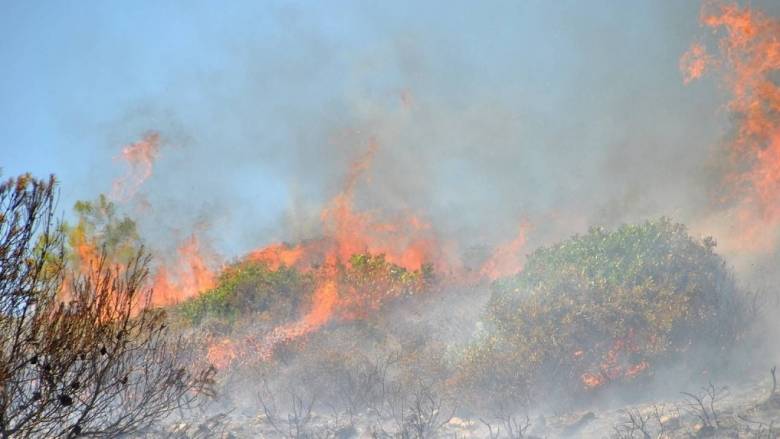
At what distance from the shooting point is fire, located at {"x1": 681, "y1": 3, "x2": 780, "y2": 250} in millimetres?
31734

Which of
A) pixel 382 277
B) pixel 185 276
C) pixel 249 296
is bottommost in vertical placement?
pixel 249 296

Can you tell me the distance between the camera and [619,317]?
23.0m

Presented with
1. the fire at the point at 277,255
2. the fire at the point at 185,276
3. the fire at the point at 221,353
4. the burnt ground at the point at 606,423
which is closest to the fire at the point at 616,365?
the burnt ground at the point at 606,423

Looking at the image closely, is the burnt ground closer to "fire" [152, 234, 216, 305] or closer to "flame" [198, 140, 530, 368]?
"flame" [198, 140, 530, 368]

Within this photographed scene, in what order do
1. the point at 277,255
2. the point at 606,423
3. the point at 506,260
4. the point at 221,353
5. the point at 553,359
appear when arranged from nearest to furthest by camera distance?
the point at 606,423 → the point at 553,359 → the point at 221,353 → the point at 506,260 → the point at 277,255

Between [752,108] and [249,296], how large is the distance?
3058 cm

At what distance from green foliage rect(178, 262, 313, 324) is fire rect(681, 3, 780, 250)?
23.4m

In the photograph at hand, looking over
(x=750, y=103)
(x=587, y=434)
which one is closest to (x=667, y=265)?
(x=587, y=434)

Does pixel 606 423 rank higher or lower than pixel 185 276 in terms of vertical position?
lower

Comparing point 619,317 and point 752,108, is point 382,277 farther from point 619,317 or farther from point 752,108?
point 752,108

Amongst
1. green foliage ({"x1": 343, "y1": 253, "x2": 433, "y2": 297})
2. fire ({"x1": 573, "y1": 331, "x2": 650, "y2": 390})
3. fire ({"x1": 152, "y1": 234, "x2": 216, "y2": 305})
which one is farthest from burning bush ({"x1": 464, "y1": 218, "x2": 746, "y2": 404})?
fire ({"x1": 152, "y1": 234, "x2": 216, "y2": 305})

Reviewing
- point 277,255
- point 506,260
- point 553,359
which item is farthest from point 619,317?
point 277,255

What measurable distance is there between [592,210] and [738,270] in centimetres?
1572

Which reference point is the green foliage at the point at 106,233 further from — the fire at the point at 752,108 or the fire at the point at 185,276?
the fire at the point at 752,108
